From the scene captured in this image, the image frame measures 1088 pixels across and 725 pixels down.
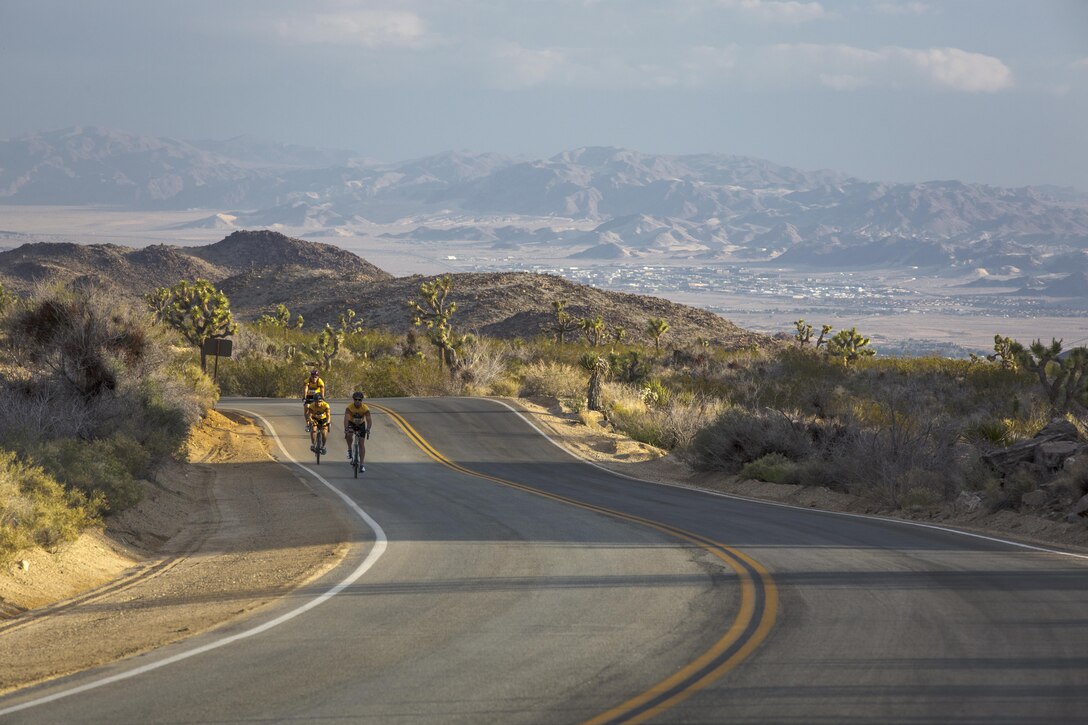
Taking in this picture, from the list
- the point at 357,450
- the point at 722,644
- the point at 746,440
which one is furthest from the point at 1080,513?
the point at 357,450

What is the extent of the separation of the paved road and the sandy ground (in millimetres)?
709

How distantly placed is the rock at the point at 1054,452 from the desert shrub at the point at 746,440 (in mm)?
6204

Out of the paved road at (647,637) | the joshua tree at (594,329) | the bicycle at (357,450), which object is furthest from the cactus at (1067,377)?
the joshua tree at (594,329)

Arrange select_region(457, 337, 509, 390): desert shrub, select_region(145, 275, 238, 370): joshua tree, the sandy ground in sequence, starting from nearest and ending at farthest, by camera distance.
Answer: the sandy ground, select_region(457, 337, 509, 390): desert shrub, select_region(145, 275, 238, 370): joshua tree

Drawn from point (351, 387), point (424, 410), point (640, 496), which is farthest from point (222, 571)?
point (351, 387)

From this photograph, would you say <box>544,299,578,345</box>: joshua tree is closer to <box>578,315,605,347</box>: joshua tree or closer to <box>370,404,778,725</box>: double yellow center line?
<box>578,315,605,347</box>: joshua tree

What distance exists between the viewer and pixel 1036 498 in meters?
17.6

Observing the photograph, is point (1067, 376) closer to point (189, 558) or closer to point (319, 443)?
point (319, 443)

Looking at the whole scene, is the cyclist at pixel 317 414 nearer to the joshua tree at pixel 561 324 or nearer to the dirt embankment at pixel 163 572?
the dirt embankment at pixel 163 572

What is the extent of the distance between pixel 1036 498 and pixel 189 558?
12688 mm

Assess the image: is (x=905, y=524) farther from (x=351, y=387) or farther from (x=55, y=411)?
(x=351, y=387)

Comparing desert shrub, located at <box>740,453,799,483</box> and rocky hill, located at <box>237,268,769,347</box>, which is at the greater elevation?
rocky hill, located at <box>237,268,769,347</box>

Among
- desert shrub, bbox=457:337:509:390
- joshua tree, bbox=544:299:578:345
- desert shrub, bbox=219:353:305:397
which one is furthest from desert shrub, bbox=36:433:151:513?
joshua tree, bbox=544:299:578:345

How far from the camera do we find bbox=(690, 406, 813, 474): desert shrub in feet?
82.5
